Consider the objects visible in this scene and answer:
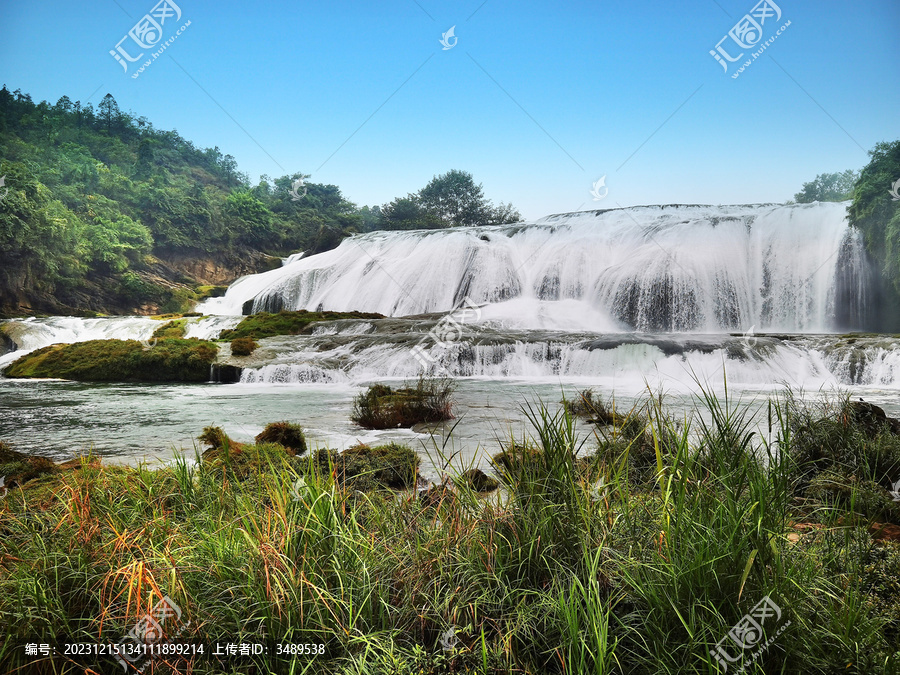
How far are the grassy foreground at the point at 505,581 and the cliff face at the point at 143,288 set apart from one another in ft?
60.7

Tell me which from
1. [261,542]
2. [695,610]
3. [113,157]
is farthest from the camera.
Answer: [113,157]

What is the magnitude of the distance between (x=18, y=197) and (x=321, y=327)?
37.4 ft

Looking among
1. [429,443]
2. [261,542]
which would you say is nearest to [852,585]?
[261,542]

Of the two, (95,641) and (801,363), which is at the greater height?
(801,363)

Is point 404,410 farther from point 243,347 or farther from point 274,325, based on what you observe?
point 274,325

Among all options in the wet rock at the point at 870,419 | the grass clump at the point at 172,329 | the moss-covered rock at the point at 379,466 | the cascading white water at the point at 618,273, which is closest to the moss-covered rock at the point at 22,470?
the moss-covered rock at the point at 379,466

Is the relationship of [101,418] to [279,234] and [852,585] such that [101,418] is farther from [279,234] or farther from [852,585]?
[279,234]

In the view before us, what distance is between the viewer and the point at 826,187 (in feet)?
82.1

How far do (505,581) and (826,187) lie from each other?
3043 centimetres

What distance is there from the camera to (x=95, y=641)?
4.74 ft

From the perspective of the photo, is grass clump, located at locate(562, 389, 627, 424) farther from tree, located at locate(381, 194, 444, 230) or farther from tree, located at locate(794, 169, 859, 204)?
tree, located at locate(794, 169, 859, 204)

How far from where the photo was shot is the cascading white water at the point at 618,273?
43.1 feet

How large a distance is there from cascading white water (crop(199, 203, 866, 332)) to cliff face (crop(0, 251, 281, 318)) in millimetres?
2592

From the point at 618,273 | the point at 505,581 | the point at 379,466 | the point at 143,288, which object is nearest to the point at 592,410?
the point at 379,466
